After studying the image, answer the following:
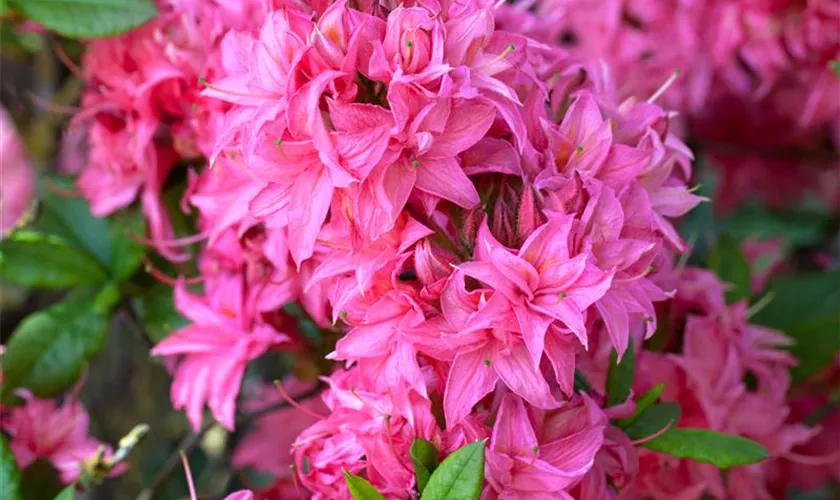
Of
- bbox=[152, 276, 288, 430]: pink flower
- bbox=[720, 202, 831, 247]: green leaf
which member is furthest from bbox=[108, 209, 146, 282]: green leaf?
bbox=[720, 202, 831, 247]: green leaf

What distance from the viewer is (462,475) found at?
0.61m

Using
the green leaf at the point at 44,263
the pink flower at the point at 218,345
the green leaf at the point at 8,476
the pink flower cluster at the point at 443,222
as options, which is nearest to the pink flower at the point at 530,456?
the pink flower cluster at the point at 443,222

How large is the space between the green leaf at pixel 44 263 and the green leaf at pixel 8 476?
0.62 ft

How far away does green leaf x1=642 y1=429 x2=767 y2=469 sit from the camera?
718mm

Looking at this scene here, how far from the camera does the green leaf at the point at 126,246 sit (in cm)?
96

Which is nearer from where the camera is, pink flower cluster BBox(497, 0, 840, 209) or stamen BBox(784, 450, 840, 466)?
stamen BBox(784, 450, 840, 466)

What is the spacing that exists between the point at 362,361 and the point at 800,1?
792 mm

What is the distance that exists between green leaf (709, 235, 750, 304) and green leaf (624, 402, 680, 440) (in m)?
0.28

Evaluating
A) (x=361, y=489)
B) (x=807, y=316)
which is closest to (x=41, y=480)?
(x=361, y=489)

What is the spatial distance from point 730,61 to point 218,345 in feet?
2.45

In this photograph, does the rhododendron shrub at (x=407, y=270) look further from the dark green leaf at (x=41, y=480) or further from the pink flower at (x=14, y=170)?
the pink flower at (x=14, y=170)

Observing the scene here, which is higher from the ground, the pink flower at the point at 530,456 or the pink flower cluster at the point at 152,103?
the pink flower cluster at the point at 152,103

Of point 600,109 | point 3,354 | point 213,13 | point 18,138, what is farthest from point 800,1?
point 18,138

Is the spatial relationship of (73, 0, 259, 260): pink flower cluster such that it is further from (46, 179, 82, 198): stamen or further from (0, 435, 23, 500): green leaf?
(0, 435, 23, 500): green leaf
